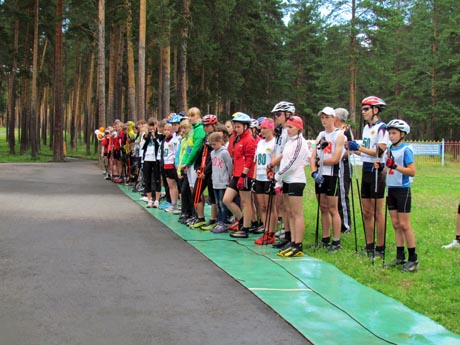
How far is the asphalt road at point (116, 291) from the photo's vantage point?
481cm

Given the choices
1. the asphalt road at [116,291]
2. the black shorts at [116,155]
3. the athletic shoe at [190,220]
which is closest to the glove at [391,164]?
the asphalt road at [116,291]

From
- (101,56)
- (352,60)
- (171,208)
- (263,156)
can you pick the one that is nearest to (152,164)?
(171,208)

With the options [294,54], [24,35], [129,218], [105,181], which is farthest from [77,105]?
[129,218]

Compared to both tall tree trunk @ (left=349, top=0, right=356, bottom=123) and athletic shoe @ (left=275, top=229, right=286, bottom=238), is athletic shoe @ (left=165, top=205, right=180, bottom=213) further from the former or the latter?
tall tree trunk @ (left=349, top=0, right=356, bottom=123)

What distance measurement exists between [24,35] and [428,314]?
42.1 meters

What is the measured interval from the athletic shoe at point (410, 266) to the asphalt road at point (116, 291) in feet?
7.31

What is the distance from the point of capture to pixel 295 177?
828 cm

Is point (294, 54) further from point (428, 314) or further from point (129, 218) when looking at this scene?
point (428, 314)

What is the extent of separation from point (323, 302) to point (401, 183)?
2.21m

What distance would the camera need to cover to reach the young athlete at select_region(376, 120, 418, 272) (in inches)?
286

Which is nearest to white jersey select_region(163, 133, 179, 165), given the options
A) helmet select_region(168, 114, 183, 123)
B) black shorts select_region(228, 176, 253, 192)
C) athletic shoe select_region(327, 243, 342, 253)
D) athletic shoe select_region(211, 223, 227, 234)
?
helmet select_region(168, 114, 183, 123)

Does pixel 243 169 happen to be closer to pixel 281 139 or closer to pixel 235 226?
pixel 281 139

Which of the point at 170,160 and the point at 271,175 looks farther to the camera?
the point at 170,160

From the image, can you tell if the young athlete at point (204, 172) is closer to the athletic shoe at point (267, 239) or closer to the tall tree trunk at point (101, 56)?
the athletic shoe at point (267, 239)
